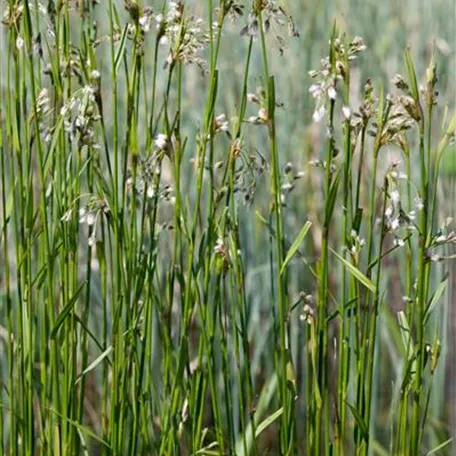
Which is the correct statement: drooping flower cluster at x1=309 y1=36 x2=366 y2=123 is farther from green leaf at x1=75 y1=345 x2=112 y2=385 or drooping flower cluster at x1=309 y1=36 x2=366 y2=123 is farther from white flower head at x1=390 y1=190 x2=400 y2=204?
green leaf at x1=75 y1=345 x2=112 y2=385

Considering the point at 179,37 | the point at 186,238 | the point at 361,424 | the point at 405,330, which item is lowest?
the point at 361,424

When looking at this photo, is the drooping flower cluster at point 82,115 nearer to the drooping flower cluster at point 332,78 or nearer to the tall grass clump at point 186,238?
the tall grass clump at point 186,238

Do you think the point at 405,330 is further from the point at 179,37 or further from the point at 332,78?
the point at 179,37

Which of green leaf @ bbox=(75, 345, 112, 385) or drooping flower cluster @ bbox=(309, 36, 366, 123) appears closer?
drooping flower cluster @ bbox=(309, 36, 366, 123)

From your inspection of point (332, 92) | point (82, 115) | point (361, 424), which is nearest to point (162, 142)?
point (82, 115)

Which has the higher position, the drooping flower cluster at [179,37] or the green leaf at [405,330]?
the drooping flower cluster at [179,37]

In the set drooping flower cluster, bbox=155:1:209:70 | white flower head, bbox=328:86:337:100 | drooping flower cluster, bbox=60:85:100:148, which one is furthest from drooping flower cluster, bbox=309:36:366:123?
drooping flower cluster, bbox=60:85:100:148

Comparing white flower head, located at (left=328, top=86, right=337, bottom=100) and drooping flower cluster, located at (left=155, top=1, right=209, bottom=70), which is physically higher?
drooping flower cluster, located at (left=155, top=1, right=209, bottom=70)

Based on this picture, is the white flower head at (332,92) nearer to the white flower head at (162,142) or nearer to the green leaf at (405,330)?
the white flower head at (162,142)

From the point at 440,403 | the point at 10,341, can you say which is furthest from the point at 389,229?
the point at 440,403

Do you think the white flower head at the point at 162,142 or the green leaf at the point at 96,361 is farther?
the green leaf at the point at 96,361

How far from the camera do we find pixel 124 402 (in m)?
1.39

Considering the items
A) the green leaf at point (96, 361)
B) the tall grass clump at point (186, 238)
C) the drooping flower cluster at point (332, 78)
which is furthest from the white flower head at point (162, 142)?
the green leaf at point (96, 361)

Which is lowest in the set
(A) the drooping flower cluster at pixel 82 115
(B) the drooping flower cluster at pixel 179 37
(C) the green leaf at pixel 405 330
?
(C) the green leaf at pixel 405 330
